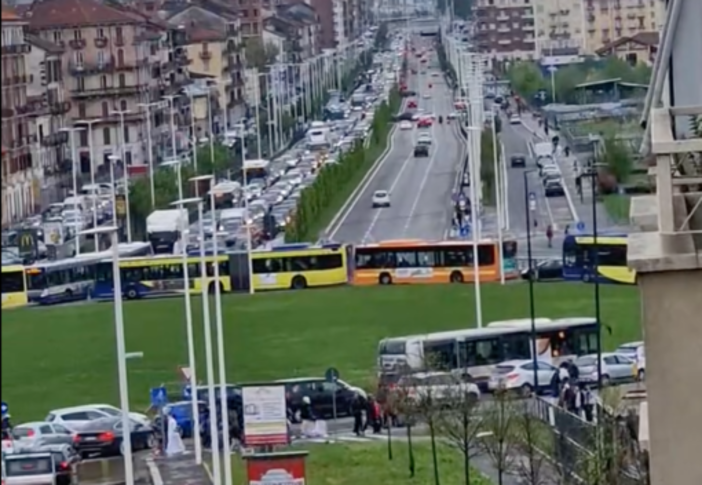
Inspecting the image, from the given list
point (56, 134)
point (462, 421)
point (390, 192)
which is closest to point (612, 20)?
point (390, 192)

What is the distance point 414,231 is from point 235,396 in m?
5.55

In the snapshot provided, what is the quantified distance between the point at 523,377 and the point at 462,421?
1.78 metres

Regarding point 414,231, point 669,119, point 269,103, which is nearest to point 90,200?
point 414,231

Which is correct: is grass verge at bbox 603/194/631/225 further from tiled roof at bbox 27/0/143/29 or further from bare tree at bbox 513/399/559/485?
bare tree at bbox 513/399/559/485

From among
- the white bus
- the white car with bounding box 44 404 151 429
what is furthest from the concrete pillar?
the white bus

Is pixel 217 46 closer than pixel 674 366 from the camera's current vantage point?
No

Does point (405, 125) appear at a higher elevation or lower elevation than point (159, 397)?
higher

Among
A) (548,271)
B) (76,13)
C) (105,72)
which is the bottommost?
(548,271)

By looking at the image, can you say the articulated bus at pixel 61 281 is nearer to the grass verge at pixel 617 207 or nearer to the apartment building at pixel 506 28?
the grass verge at pixel 617 207

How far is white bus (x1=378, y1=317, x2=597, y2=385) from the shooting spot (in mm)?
6941

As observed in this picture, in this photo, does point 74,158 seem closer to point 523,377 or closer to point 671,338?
point 523,377

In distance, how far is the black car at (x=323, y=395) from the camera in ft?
20.1

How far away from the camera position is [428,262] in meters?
10.0

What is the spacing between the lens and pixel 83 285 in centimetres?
998
